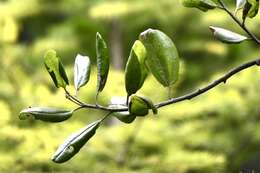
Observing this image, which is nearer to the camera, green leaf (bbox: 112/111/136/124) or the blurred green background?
green leaf (bbox: 112/111/136/124)

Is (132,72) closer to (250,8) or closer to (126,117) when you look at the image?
(126,117)

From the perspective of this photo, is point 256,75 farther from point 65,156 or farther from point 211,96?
point 65,156

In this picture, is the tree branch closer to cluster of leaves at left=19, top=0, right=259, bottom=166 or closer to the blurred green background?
cluster of leaves at left=19, top=0, right=259, bottom=166

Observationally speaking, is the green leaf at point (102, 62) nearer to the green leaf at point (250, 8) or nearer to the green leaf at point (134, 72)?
the green leaf at point (134, 72)

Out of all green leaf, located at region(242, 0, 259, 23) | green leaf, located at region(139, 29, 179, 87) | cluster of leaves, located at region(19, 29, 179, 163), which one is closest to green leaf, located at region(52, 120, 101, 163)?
cluster of leaves, located at region(19, 29, 179, 163)

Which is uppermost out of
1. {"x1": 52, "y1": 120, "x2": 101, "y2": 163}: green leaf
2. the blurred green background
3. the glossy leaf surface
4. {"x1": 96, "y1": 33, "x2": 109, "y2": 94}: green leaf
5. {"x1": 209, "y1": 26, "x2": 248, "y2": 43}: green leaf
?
{"x1": 209, "y1": 26, "x2": 248, "y2": 43}: green leaf

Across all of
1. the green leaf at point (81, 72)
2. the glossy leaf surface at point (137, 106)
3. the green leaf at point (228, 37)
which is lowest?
the glossy leaf surface at point (137, 106)

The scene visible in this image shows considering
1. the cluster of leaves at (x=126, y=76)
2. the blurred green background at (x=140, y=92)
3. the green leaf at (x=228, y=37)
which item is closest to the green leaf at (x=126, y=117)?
the cluster of leaves at (x=126, y=76)

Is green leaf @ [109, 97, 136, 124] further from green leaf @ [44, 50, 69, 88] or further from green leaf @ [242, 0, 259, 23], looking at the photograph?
green leaf @ [242, 0, 259, 23]

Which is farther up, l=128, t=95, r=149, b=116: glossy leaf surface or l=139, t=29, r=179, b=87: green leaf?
l=139, t=29, r=179, b=87: green leaf
